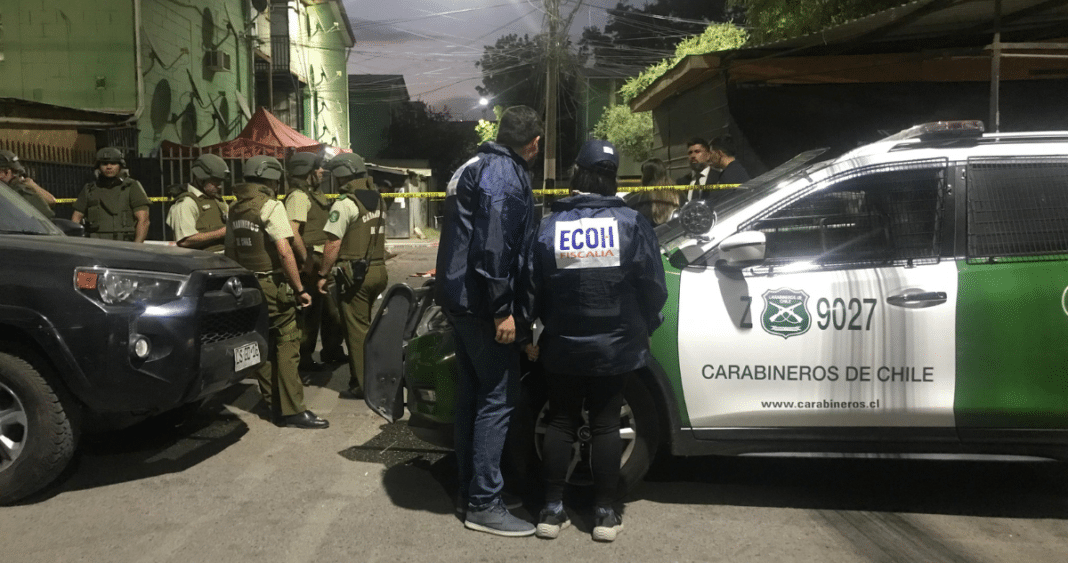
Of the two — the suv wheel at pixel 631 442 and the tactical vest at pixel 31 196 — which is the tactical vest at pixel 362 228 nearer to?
A: the tactical vest at pixel 31 196

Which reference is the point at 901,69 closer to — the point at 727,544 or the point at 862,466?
the point at 862,466

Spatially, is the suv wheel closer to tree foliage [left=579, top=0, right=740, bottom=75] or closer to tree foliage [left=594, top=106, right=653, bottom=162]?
tree foliage [left=594, top=106, right=653, bottom=162]

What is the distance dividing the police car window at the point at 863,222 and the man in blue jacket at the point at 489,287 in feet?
3.90

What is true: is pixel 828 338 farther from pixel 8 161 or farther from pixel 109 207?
pixel 8 161

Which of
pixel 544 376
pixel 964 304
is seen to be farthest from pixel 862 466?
pixel 544 376

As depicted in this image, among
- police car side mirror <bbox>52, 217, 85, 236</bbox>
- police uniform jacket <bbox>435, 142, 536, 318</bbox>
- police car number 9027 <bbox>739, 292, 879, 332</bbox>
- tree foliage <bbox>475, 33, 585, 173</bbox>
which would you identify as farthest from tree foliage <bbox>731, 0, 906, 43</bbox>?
tree foliage <bbox>475, 33, 585, 173</bbox>

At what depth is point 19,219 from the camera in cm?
547

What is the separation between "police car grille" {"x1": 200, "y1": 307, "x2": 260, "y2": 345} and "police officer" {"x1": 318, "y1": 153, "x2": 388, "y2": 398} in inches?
49.1

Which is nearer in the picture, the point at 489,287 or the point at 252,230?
the point at 489,287

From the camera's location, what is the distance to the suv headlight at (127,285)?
4637 millimetres

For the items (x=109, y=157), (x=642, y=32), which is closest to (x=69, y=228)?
(x=109, y=157)

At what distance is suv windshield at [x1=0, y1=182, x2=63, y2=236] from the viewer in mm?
5352

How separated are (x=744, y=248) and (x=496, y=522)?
164 centimetres

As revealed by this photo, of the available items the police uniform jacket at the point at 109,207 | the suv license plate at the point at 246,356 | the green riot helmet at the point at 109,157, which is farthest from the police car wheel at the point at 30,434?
the police uniform jacket at the point at 109,207
